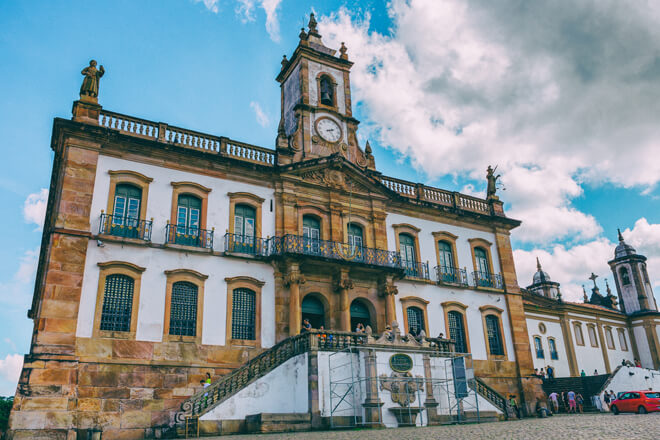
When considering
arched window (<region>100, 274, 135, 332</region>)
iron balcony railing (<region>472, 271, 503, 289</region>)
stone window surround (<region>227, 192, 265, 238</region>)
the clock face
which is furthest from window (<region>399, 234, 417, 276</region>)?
arched window (<region>100, 274, 135, 332</region>)

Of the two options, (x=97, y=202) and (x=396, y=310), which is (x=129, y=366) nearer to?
(x=97, y=202)

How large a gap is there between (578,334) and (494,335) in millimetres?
15904

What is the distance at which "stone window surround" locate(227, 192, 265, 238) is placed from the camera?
22.2 metres

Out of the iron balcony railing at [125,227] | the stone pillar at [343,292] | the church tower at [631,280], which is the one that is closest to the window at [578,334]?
the church tower at [631,280]

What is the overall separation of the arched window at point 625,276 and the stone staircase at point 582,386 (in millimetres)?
21103

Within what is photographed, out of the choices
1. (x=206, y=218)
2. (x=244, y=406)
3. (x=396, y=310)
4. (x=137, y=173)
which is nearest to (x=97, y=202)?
(x=137, y=173)

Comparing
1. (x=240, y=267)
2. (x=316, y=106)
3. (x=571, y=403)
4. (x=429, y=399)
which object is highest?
(x=316, y=106)

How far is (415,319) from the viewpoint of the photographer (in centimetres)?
2522

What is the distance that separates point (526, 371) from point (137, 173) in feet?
66.0

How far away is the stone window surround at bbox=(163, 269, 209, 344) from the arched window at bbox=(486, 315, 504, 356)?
1439cm

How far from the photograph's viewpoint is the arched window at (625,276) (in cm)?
4694

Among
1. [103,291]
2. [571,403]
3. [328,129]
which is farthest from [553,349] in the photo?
[103,291]

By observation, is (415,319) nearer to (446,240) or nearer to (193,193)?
(446,240)

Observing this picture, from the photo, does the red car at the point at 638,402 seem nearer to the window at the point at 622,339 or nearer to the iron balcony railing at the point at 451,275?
the iron balcony railing at the point at 451,275
